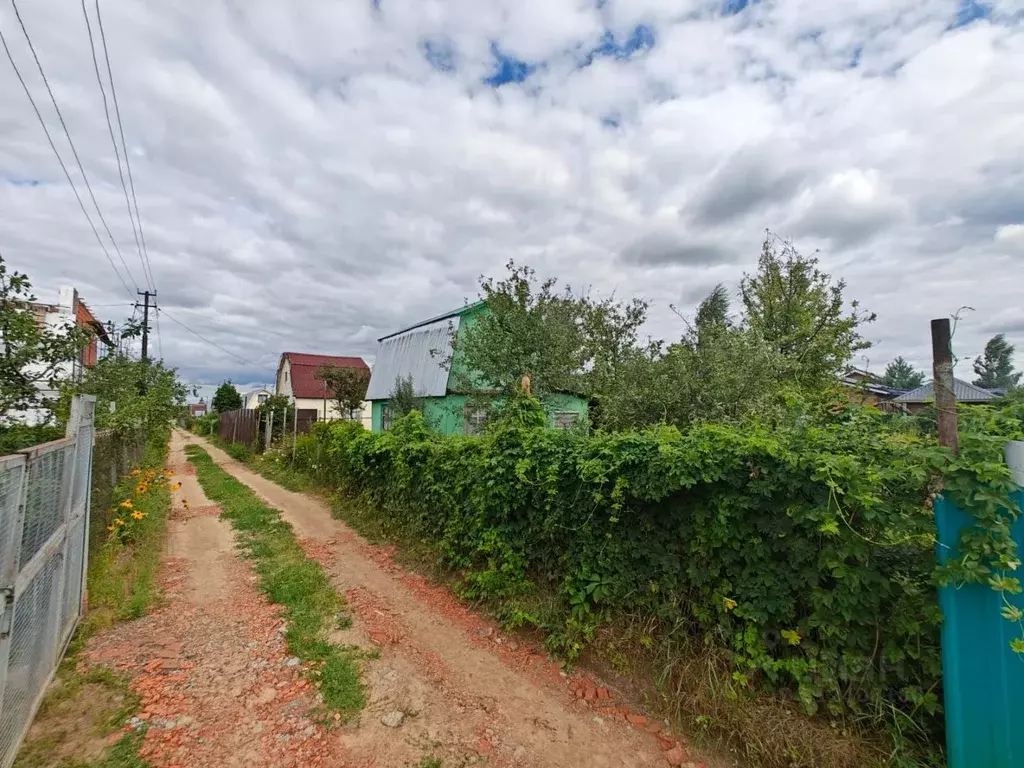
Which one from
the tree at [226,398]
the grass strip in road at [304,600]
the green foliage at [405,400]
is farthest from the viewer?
the tree at [226,398]

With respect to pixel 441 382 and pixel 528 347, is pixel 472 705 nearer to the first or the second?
pixel 528 347

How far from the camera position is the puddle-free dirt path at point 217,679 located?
2709 millimetres

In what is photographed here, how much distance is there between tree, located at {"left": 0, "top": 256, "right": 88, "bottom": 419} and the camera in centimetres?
418

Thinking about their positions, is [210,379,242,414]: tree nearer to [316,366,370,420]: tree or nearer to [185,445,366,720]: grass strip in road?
[316,366,370,420]: tree

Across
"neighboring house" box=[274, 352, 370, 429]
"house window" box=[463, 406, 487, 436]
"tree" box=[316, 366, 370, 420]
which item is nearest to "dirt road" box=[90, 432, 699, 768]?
"house window" box=[463, 406, 487, 436]

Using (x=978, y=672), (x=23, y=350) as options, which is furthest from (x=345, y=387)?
(x=978, y=672)

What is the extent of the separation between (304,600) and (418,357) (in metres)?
11.2

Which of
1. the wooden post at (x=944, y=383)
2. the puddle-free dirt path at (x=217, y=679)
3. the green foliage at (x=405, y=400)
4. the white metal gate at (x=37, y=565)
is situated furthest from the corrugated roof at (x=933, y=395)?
the green foliage at (x=405, y=400)

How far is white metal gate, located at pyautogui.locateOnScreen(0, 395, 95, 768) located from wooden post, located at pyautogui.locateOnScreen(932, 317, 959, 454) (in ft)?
14.8

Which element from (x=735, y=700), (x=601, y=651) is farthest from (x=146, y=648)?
(x=735, y=700)

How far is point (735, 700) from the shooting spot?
2.76m

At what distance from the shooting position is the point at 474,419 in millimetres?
11961

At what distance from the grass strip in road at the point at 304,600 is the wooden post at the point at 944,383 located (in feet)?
12.5

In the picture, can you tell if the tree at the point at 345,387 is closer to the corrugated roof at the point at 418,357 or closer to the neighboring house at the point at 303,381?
the corrugated roof at the point at 418,357
